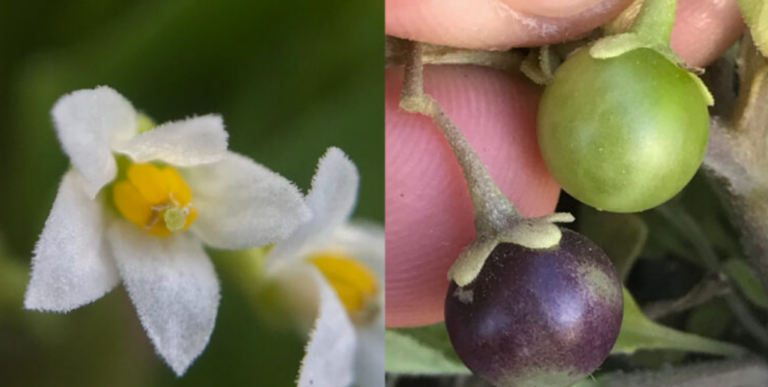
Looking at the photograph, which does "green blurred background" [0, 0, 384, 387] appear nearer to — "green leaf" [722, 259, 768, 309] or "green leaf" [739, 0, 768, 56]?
"green leaf" [739, 0, 768, 56]

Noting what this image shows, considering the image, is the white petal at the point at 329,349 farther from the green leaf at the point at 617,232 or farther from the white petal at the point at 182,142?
the green leaf at the point at 617,232

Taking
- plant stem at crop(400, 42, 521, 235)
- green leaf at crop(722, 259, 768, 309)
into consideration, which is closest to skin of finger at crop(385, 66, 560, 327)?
plant stem at crop(400, 42, 521, 235)

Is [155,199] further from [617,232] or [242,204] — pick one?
[617,232]

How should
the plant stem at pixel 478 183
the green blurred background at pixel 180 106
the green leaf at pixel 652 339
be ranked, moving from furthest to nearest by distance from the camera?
the green leaf at pixel 652 339
the plant stem at pixel 478 183
the green blurred background at pixel 180 106

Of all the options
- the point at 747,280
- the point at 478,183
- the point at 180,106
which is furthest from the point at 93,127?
the point at 747,280

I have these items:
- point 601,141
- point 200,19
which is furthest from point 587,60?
point 200,19

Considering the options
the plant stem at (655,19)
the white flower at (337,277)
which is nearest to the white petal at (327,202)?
the white flower at (337,277)
